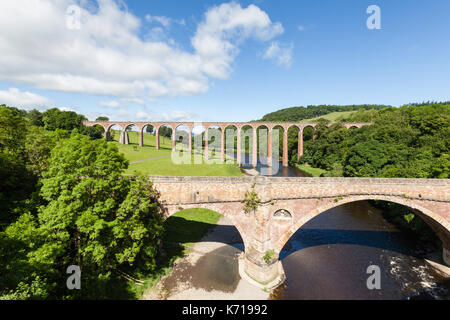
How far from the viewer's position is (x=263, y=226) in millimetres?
16812

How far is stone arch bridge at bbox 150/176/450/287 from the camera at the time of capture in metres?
17.0

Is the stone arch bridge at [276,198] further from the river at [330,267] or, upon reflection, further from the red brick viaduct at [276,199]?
the river at [330,267]

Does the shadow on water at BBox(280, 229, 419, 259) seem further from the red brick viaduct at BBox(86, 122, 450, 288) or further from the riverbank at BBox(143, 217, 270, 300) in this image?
the riverbank at BBox(143, 217, 270, 300)

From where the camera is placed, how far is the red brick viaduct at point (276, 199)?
1698cm

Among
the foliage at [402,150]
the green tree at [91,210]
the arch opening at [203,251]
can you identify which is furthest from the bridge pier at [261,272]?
the foliage at [402,150]

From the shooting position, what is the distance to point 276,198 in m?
17.1

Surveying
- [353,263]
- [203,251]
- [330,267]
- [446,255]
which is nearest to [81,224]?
[203,251]

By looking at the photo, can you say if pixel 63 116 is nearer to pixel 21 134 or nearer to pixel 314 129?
pixel 21 134

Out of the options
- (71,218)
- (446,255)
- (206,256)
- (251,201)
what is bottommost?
(206,256)

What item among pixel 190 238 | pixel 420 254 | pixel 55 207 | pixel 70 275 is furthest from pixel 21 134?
pixel 420 254

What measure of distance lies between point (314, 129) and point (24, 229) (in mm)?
73353

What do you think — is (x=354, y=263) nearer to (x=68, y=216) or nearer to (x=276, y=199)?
(x=276, y=199)

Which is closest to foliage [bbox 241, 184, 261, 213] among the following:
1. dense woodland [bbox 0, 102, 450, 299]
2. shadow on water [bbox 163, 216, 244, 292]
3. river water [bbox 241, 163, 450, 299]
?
shadow on water [bbox 163, 216, 244, 292]

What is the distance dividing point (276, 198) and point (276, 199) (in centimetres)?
13
